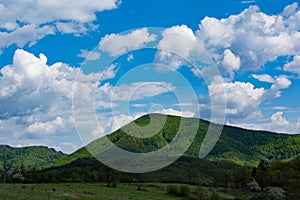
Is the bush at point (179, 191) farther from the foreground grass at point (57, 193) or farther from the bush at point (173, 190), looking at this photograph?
the foreground grass at point (57, 193)

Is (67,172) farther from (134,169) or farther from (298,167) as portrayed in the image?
(298,167)

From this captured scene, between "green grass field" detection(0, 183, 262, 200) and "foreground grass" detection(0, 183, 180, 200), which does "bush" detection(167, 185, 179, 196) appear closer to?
"green grass field" detection(0, 183, 262, 200)

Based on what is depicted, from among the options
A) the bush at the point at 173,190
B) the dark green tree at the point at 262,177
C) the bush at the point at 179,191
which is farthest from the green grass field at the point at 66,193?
the dark green tree at the point at 262,177

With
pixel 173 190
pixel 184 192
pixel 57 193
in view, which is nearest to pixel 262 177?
pixel 184 192

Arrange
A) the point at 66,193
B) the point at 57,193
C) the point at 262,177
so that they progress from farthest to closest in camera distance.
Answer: the point at 262,177 < the point at 66,193 < the point at 57,193

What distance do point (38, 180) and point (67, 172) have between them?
21.0 m

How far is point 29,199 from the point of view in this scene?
145 feet

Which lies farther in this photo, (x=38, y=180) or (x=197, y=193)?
(x=38, y=180)

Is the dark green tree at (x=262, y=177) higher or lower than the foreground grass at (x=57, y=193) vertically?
higher

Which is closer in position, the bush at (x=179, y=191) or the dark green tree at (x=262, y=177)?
the bush at (x=179, y=191)

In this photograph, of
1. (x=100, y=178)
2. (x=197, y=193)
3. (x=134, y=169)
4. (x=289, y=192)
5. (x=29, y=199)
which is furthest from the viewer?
(x=134, y=169)

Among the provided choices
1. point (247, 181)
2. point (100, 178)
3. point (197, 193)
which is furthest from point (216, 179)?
point (197, 193)

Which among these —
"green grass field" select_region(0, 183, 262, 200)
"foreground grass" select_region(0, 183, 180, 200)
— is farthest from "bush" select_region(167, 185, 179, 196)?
"foreground grass" select_region(0, 183, 180, 200)

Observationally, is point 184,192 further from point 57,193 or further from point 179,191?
point 57,193
